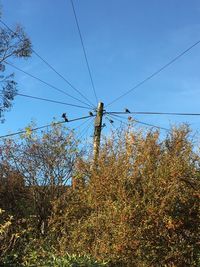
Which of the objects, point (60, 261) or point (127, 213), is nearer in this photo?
point (60, 261)

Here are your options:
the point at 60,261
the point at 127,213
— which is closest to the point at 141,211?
the point at 127,213

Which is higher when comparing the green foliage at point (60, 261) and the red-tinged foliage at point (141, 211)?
the red-tinged foliage at point (141, 211)

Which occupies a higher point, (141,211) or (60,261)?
(141,211)

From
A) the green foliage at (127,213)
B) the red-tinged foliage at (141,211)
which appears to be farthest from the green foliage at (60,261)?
the red-tinged foliage at (141,211)

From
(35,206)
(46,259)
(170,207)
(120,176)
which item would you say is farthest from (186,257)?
(35,206)

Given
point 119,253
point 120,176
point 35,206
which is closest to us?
point 119,253

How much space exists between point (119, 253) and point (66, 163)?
6981 mm

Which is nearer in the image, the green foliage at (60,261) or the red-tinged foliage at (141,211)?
the green foliage at (60,261)

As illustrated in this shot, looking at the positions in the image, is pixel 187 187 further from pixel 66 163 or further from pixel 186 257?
pixel 66 163

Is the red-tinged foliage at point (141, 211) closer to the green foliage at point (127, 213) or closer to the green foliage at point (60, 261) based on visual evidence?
the green foliage at point (127, 213)

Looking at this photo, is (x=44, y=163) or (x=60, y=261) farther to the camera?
(x=44, y=163)

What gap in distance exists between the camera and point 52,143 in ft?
59.7

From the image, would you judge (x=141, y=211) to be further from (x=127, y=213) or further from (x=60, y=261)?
(x=60, y=261)

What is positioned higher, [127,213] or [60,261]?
[127,213]
